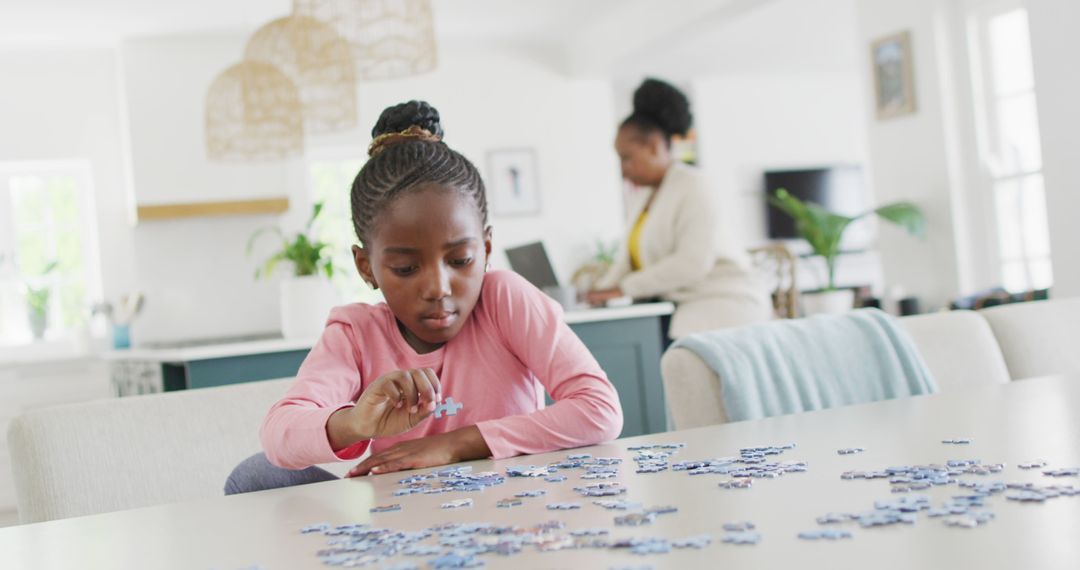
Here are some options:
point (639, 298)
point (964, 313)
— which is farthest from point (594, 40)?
point (964, 313)

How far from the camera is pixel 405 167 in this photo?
1.51 meters

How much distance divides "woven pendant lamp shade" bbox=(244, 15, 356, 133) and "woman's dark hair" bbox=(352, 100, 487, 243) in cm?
304

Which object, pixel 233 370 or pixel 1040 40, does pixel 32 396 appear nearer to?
pixel 233 370

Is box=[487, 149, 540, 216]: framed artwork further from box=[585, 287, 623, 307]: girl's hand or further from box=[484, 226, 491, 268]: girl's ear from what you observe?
box=[484, 226, 491, 268]: girl's ear

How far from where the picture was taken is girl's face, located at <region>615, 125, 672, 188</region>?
13.3 ft

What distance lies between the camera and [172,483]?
1.62 m

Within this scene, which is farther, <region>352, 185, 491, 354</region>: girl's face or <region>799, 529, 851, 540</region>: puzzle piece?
<region>352, 185, 491, 354</region>: girl's face

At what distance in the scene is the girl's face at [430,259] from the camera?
1.44 m

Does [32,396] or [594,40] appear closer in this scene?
[32,396]

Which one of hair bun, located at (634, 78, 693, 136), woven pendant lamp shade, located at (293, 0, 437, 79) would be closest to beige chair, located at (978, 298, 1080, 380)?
hair bun, located at (634, 78, 693, 136)

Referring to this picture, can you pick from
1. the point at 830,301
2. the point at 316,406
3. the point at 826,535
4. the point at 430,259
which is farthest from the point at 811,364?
the point at 830,301

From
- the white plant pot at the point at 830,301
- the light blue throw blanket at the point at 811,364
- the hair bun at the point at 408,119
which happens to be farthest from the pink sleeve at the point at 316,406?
the white plant pot at the point at 830,301

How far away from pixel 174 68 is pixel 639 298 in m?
4.41

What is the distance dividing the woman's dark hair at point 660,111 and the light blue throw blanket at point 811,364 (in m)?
2.16
